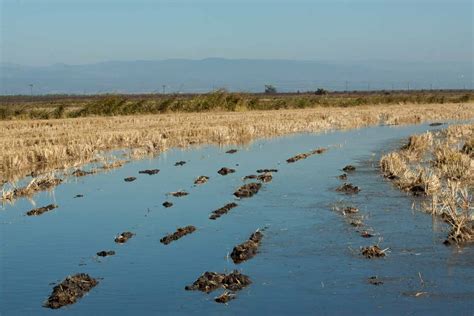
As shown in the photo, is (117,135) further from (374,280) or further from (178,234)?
(374,280)

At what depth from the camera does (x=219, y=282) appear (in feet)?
24.1

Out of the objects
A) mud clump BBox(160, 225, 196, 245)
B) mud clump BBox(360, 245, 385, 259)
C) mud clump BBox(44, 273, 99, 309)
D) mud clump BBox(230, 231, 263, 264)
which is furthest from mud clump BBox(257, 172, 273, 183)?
mud clump BBox(44, 273, 99, 309)

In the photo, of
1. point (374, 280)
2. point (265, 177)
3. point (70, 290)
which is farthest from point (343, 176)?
point (70, 290)

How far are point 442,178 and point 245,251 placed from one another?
24.5ft

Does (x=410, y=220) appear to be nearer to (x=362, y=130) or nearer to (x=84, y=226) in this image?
(x=84, y=226)

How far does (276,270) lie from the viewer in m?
8.01

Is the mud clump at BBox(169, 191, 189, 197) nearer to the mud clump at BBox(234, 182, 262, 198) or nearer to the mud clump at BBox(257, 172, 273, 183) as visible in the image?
the mud clump at BBox(234, 182, 262, 198)

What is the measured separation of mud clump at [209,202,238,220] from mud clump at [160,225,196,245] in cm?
105

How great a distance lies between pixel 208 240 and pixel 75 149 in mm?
12123

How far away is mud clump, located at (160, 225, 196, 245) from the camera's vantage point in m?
9.59

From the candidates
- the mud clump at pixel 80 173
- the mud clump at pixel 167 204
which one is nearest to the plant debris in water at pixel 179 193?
the mud clump at pixel 167 204

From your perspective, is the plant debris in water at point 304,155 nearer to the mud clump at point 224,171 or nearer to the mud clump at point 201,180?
the mud clump at point 224,171

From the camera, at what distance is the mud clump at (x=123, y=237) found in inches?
379

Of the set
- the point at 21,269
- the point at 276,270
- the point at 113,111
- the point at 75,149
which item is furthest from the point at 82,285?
the point at 113,111
